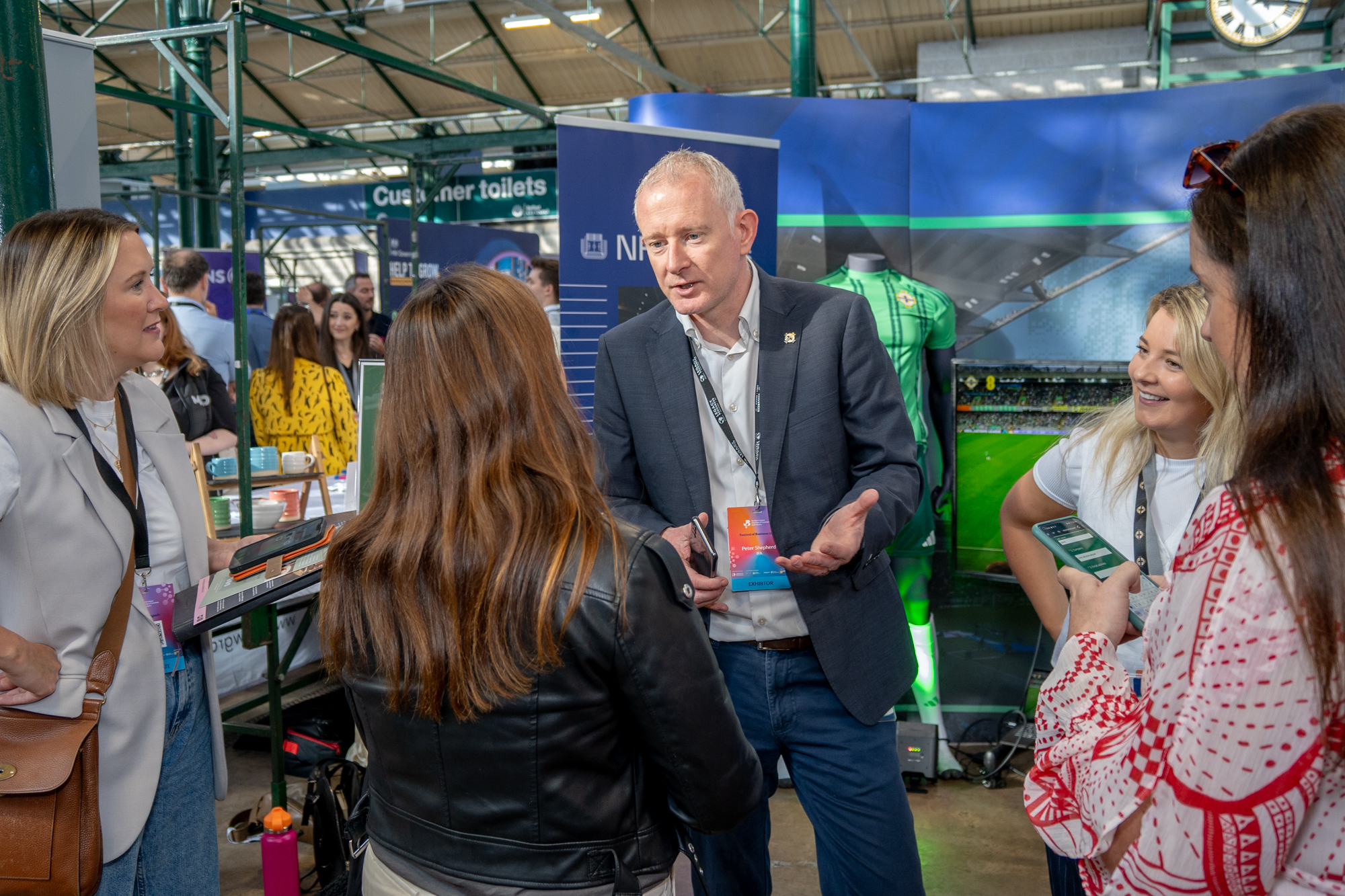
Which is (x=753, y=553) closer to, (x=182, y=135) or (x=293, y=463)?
(x=293, y=463)

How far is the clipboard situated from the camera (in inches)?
57.9

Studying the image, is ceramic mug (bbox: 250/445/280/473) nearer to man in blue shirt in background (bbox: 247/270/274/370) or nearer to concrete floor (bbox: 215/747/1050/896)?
concrete floor (bbox: 215/747/1050/896)

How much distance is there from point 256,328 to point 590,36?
6.09 meters

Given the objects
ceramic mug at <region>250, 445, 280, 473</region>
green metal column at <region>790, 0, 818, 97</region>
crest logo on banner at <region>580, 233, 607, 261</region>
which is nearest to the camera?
crest logo on banner at <region>580, 233, 607, 261</region>

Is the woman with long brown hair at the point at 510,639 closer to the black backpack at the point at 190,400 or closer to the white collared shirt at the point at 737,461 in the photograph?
the white collared shirt at the point at 737,461

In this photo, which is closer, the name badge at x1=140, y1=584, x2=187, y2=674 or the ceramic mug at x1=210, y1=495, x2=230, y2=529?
the name badge at x1=140, y1=584, x2=187, y2=674

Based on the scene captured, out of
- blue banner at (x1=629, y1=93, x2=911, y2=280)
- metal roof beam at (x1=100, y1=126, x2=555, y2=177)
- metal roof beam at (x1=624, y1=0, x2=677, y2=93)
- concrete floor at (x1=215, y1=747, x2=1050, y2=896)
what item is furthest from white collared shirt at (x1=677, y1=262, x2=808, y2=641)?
metal roof beam at (x1=100, y1=126, x2=555, y2=177)

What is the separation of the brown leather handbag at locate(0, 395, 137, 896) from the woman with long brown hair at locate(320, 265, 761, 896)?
64cm

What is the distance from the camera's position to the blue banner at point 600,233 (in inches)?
129

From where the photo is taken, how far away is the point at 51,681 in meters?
1.51

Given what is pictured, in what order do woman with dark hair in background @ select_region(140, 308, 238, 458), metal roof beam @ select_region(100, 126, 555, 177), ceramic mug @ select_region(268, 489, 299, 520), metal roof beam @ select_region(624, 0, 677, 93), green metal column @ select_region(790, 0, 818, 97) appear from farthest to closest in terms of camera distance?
metal roof beam @ select_region(100, 126, 555, 177) < metal roof beam @ select_region(624, 0, 677, 93) < green metal column @ select_region(790, 0, 818, 97) < ceramic mug @ select_region(268, 489, 299, 520) < woman with dark hair in background @ select_region(140, 308, 238, 458)

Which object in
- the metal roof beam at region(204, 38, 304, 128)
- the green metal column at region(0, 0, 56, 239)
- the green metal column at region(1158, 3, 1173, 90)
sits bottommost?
the green metal column at region(0, 0, 56, 239)

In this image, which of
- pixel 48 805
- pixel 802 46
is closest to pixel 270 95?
pixel 802 46

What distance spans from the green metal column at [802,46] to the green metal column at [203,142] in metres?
4.32
